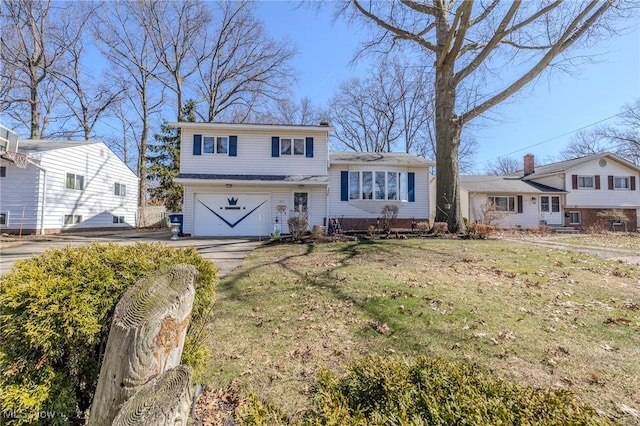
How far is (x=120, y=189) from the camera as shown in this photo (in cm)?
2067

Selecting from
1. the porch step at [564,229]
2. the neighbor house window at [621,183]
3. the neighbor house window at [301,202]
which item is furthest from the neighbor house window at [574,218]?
the neighbor house window at [301,202]

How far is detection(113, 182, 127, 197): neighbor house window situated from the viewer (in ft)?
66.3

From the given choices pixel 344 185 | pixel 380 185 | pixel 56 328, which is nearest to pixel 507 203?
pixel 380 185

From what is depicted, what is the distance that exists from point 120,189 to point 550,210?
106 feet

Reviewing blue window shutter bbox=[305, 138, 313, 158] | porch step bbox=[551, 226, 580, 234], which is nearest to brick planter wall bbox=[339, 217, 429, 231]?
blue window shutter bbox=[305, 138, 313, 158]

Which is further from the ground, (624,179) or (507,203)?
(624,179)

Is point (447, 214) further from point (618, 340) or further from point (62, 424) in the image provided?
point (62, 424)

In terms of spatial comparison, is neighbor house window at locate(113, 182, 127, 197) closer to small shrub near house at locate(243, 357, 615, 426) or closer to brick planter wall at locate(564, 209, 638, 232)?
small shrub near house at locate(243, 357, 615, 426)

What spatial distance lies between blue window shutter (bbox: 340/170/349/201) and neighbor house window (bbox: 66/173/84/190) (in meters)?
15.3

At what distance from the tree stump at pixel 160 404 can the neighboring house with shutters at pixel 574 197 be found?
24988mm

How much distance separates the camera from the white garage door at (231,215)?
15109 millimetres

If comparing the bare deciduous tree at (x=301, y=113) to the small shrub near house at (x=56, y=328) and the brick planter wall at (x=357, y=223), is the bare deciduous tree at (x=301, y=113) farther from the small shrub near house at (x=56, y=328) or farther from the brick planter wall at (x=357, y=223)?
the small shrub near house at (x=56, y=328)

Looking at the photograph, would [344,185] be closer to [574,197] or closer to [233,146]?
[233,146]

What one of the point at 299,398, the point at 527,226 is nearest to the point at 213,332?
the point at 299,398
